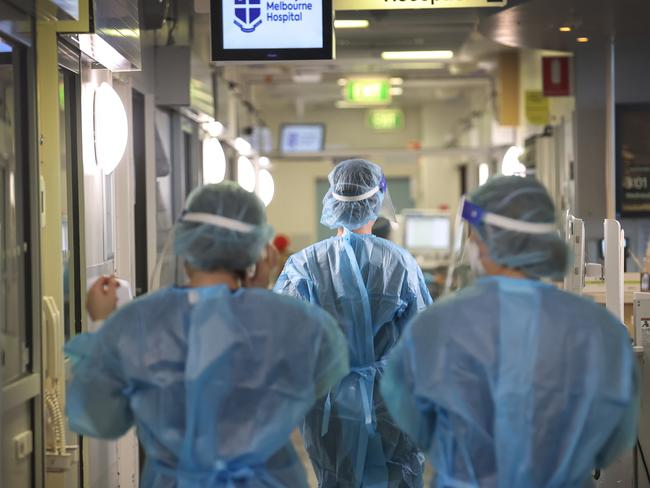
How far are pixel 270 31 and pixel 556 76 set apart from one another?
13.7ft

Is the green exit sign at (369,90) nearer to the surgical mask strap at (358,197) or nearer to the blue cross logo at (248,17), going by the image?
the blue cross logo at (248,17)

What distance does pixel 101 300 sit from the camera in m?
2.64

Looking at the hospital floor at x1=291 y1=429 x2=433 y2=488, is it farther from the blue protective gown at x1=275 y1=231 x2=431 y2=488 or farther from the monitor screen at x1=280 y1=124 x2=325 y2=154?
the monitor screen at x1=280 y1=124 x2=325 y2=154

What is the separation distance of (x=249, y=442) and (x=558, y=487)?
0.74 metres

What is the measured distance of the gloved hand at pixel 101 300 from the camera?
2.64m

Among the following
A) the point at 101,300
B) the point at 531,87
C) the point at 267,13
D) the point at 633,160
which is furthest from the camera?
the point at 531,87

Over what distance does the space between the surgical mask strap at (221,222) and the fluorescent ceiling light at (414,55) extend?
20.0ft

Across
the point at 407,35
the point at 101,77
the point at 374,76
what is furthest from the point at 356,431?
the point at 374,76

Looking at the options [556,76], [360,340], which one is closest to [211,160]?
[360,340]

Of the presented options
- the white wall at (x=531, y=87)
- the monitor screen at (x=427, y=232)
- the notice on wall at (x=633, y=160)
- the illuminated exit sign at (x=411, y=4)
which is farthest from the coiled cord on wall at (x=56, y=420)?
the monitor screen at (x=427, y=232)

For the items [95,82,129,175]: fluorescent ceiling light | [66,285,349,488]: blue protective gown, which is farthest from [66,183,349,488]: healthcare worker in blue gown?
[95,82,129,175]: fluorescent ceiling light

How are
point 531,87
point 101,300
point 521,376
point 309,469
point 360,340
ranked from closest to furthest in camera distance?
point 521,376 → point 101,300 → point 360,340 → point 309,469 → point 531,87

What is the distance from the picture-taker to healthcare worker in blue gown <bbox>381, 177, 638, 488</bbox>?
2336mm

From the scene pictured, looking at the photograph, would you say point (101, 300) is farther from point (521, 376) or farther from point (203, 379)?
point (521, 376)
